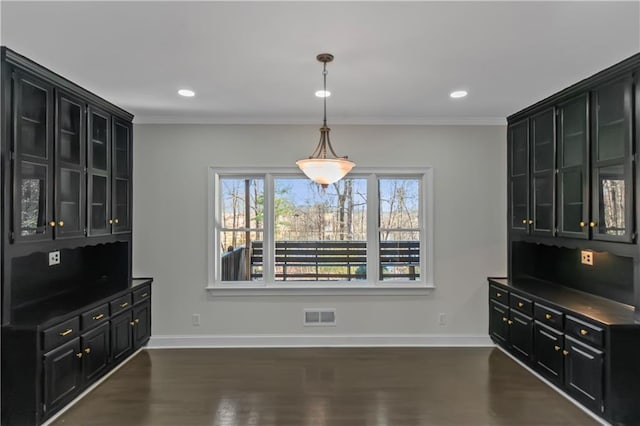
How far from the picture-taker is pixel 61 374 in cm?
279

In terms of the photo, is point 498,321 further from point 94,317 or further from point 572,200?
point 94,317

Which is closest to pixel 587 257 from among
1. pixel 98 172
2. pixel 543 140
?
pixel 543 140

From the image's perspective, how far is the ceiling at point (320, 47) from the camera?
2.04 metres

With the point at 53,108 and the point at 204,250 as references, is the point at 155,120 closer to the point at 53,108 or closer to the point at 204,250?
the point at 53,108

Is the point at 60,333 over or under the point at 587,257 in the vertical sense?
under

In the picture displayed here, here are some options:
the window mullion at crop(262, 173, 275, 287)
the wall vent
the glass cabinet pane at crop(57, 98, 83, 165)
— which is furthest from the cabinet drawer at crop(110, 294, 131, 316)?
the wall vent

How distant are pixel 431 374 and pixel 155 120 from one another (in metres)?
4.24

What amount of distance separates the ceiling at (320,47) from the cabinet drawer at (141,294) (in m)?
2.09

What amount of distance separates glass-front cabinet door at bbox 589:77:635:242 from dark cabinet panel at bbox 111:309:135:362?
456cm

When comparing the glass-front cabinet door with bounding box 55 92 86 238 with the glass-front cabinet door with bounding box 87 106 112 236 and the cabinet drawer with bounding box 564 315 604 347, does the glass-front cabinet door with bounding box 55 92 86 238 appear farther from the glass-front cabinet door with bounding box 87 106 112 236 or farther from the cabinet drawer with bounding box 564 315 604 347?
the cabinet drawer with bounding box 564 315 604 347

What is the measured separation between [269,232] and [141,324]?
1803 millimetres

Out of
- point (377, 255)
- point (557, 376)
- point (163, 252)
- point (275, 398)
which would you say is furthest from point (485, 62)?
point (163, 252)

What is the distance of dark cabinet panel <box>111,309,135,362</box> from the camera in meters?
3.55

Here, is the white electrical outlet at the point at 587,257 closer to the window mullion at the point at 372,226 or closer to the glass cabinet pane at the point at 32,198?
the window mullion at the point at 372,226
